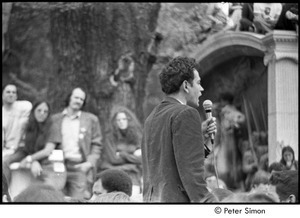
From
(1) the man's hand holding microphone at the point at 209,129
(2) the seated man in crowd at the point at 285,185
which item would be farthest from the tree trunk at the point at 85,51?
(1) the man's hand holding microphone at the point at 209,129

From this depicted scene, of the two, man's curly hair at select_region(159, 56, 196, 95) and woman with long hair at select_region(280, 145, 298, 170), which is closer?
man's curly hair at select_region(159, 56, 196, 95)

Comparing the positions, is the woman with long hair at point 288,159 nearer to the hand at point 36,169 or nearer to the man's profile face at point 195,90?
the hand at point 36,169

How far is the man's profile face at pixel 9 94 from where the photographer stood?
39.2ft

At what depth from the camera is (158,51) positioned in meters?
12.7

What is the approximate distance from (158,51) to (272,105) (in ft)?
5.80

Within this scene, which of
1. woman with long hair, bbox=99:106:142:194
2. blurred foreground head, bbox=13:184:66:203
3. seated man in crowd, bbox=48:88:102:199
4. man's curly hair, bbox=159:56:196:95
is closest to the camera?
blurred foreground head, bbox=13:184:66:203

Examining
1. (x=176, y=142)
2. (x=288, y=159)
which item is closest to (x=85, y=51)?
(x=288, y=159)

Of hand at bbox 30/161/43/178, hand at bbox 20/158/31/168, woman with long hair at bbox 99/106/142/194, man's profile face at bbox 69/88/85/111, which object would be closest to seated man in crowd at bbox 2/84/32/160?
hand at bbox 20/158/31/168

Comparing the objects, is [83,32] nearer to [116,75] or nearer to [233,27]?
[116,75]

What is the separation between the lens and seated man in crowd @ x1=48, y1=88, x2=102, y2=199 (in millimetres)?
11477

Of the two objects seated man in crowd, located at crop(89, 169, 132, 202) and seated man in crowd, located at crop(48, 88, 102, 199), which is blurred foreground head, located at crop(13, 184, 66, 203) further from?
seated man in crowd, located at crop(48, 88, 102, 199)

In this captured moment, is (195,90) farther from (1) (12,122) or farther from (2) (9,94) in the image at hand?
(2) (9,94)

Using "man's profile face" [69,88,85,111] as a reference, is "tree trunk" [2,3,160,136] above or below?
above

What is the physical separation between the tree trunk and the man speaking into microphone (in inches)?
323
